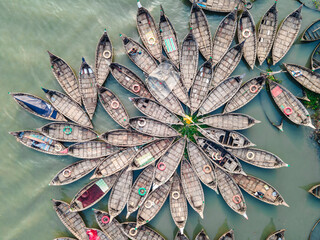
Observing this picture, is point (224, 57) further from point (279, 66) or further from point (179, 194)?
point (179, 194)

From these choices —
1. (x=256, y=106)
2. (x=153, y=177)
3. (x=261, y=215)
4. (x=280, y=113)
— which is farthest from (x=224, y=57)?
(x=261, y=215)

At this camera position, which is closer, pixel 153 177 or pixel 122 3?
pixel 153 177

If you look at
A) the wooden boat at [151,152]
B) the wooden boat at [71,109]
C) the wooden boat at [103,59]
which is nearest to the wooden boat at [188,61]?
the wooden boat at [151,152]

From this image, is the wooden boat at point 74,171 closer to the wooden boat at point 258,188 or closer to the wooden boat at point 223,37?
the wooden boat at point 258,188

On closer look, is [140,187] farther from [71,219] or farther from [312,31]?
[312,31]

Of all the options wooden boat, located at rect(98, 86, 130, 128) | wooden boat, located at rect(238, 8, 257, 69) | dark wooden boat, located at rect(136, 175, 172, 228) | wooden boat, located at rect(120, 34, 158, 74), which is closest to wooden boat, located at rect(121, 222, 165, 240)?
dark wooden boat, located at rect(136, 175, 172, 228)

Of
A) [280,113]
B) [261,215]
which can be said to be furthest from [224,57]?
[261,215]

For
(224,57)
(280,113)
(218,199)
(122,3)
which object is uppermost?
(122,3)

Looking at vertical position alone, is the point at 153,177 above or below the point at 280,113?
below
